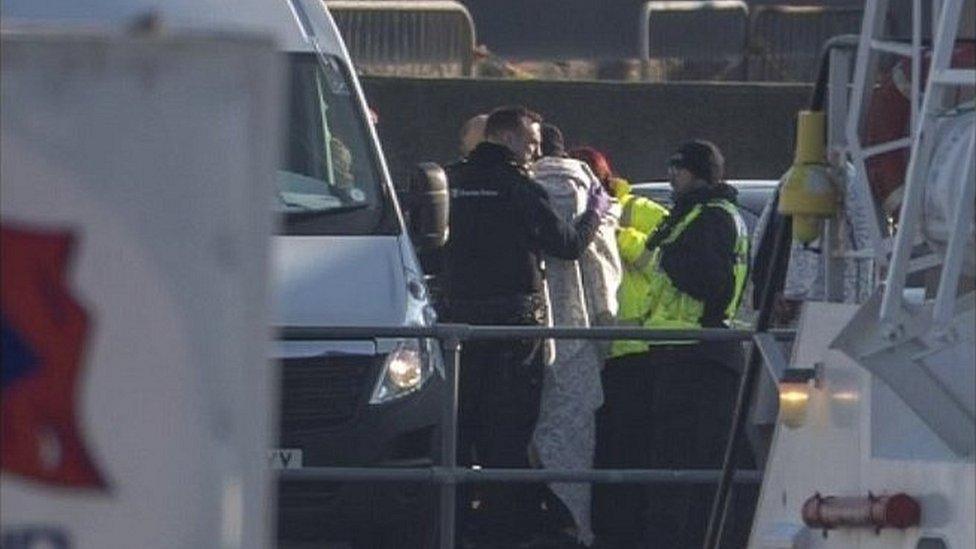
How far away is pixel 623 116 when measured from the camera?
21.8 meters

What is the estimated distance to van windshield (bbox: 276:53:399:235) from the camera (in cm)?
951

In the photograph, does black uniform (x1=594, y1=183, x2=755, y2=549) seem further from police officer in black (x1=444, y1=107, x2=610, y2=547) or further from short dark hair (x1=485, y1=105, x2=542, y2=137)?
short dark hair (x1=485, y1=105, x2=542, y2=137)

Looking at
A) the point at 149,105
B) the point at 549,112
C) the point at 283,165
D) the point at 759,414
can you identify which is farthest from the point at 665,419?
the point at 549,112

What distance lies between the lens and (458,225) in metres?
10.2

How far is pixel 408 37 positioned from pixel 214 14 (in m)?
15.0

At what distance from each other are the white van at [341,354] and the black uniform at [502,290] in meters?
0.61

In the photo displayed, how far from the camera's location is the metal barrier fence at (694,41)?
2598cm

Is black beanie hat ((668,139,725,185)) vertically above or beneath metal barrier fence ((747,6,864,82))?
above

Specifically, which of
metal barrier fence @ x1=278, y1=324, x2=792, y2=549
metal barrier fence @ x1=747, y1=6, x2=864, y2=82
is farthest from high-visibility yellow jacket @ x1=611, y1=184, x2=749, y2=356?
metal barrier fence @ x1=747, y1=6, x2=864, y2=82

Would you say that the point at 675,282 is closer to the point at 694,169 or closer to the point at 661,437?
the point at 694,169

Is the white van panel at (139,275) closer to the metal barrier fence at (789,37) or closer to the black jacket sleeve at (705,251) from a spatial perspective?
the black jacket sleeve at (705,251)

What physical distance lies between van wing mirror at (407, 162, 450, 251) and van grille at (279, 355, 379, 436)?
27.5 inches

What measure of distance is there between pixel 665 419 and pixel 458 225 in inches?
46.0

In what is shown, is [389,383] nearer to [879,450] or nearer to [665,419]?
[665,419]
